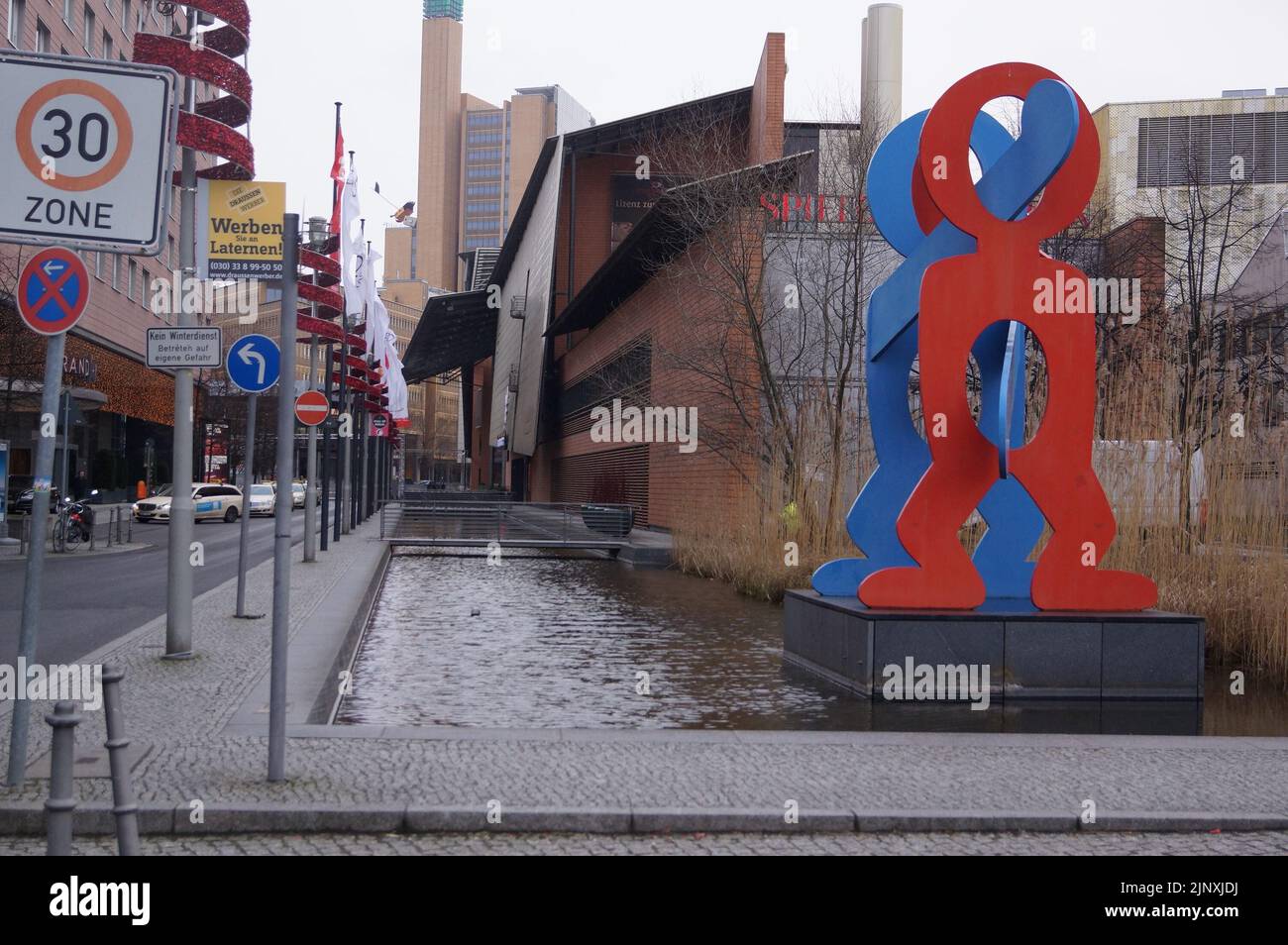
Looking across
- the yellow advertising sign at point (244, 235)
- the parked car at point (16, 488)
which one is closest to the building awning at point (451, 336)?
the parked car at point (16, 488)

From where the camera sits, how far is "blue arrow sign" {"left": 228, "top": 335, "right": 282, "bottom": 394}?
13.5 metres

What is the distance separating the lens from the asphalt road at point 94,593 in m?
12.9

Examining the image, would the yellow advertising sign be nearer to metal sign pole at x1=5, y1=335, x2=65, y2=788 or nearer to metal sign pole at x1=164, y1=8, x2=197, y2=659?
metal sign pole at x1=164, y1=8, x2=197, y2=659

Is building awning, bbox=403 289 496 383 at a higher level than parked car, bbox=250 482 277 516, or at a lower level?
higher

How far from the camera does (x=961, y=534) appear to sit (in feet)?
59.2

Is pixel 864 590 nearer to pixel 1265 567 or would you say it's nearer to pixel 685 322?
pixel 1265 567

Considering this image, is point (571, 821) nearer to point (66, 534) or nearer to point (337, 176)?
point (337, 176)

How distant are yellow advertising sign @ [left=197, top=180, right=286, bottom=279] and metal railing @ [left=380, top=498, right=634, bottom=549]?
15.2m

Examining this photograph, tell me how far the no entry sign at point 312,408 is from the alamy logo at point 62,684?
430 inches

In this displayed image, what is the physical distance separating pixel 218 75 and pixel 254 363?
2.90 m

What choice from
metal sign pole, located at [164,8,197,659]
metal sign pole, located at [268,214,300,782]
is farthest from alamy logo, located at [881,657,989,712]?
metal sign pole, located at [164,8,197,659]

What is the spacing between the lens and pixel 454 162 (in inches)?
7234

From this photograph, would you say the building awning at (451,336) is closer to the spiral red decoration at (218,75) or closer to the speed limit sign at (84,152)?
the spiral red decoration at (218,75)

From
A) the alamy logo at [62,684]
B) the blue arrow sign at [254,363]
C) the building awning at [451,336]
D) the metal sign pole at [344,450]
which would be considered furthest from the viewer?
the building awning at [451,336]
